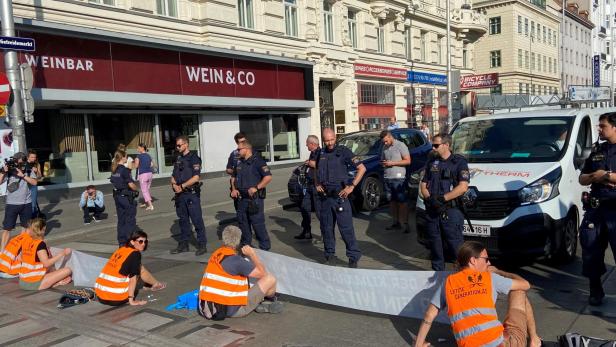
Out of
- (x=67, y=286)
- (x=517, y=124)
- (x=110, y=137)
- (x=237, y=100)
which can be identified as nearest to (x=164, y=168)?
(x=110, y=137)

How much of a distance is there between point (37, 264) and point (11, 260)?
0.81 m

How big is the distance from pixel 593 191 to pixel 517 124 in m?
2.52

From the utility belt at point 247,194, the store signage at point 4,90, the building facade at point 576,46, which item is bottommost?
the utility belt at point 247,194

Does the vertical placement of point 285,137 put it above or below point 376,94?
below

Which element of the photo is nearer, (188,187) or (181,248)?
(188,187)

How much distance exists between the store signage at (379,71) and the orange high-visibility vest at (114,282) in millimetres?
21972

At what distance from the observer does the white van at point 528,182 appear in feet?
18.7

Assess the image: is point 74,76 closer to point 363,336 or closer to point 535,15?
point 363,336

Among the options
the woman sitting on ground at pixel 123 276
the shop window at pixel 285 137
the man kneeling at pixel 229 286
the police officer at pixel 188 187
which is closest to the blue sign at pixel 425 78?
the shop window at pixel 285 137

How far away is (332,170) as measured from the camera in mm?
6816

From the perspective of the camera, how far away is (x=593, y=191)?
190 inches

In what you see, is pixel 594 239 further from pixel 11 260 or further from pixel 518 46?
pixel 518 46

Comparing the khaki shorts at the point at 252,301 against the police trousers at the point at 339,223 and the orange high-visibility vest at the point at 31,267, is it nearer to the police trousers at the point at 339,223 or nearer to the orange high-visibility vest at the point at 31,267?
the police trousers at the point at 339,223

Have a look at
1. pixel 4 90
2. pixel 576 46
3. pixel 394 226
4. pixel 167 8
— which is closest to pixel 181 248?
pixel 394 226
